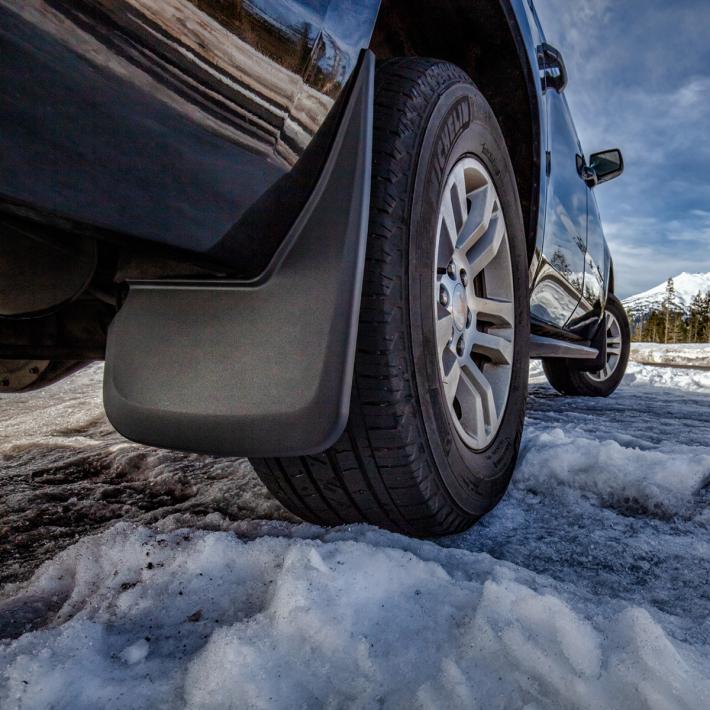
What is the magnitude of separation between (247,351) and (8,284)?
454mm

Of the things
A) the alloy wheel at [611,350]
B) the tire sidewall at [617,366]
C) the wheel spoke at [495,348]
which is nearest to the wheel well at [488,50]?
the wheel spoke at [495,348]

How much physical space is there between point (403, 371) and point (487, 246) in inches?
26.1

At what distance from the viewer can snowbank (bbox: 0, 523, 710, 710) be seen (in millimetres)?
567

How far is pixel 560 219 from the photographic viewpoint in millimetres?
2076

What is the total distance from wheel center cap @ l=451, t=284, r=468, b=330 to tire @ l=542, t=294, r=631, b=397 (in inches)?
103

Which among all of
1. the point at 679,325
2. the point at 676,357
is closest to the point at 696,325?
the point at 679,325

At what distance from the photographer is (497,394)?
1.42 m

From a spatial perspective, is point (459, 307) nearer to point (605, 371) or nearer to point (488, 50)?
point (488, 50)

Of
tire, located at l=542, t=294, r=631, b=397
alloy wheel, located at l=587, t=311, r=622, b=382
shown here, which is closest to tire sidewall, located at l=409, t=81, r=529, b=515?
tire, located at l=542, t=294, r=631, b=397

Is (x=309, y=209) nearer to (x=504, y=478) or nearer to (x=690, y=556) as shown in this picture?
(x=504, y=478)

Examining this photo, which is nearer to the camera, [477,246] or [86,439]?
[477,246]

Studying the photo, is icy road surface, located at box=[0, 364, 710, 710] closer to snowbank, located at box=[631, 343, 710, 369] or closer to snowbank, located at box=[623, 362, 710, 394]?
snowbank, located at box=[623, 362, 710, 394]

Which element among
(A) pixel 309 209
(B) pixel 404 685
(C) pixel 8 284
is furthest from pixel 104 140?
(B) pixel 404 685

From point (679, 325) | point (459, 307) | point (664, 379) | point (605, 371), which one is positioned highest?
point (679, 325)
